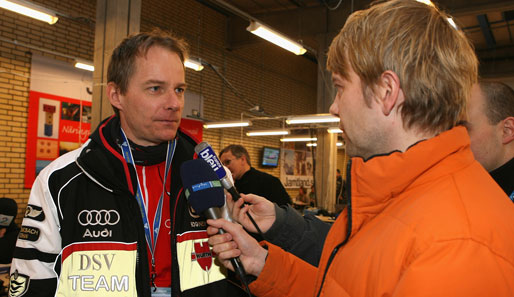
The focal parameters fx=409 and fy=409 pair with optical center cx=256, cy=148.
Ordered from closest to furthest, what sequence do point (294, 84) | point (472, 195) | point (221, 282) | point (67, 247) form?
point (472, 195)
point (67, 247)
point (221, 282)
point (294, 84)

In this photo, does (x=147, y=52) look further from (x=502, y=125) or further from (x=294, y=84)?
(x=294, y=84)

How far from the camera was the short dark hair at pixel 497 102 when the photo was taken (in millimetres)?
1872

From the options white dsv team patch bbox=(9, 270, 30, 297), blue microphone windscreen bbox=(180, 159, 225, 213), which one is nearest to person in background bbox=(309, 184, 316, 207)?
blue microphone windscreen bbox=(180, 159, 225, 213)

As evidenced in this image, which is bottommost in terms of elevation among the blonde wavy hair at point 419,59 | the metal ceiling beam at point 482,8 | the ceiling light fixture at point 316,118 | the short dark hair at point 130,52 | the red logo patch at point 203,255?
the red logo patch at point 203,255

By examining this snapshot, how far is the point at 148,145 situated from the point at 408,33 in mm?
1120

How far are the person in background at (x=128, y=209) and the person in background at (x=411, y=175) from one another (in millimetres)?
621

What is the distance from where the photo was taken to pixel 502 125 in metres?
1.87

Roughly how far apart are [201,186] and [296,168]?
9902 millimetres

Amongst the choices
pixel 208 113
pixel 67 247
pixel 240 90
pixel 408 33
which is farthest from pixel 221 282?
pixel 240 90

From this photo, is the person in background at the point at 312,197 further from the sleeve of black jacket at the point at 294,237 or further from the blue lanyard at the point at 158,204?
the blue lanyard at the point at 158,204

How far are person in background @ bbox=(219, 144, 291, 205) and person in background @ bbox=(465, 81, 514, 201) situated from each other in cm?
301

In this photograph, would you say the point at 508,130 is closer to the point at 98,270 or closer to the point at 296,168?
the point at 98,270

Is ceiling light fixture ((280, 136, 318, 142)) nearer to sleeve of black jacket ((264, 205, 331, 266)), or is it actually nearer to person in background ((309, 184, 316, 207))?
person in background ((309, 184, 316, 207))

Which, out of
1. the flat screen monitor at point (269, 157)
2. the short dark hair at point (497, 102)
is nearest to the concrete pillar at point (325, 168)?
the flat screen monitor at point (269, 157)
